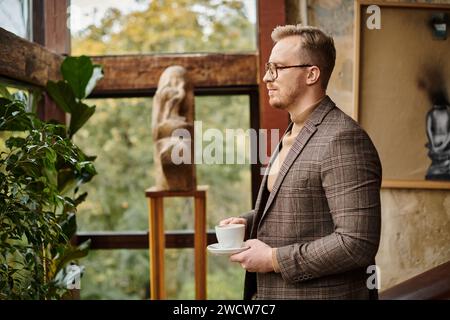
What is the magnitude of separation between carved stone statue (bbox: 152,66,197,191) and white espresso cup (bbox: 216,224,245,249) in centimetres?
127

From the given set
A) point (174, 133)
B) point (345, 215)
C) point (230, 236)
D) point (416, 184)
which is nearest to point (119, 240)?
point (174, 133)

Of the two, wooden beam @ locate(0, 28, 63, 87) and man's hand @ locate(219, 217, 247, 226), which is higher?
wooden beam @ locate(0, 28, 63, 87)

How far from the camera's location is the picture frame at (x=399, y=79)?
2.71 m

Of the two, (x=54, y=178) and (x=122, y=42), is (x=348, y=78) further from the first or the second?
(x=122, y=42)

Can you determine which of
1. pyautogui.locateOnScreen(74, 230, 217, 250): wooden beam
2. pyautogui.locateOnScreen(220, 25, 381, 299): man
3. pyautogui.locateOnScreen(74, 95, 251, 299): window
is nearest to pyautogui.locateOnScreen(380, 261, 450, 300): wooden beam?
pyautogui.locateOnScreen(220, 25, 381, 299): man

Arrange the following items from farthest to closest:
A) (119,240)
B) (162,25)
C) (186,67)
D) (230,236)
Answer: (162,25), (119,240), (186,67), (230,236)

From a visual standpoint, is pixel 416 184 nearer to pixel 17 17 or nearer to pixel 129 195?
pixel 17 17

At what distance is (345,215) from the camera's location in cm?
151

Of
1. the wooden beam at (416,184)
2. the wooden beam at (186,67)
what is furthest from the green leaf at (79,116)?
the wooden beam at (416,184)

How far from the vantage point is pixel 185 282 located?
17.0ft

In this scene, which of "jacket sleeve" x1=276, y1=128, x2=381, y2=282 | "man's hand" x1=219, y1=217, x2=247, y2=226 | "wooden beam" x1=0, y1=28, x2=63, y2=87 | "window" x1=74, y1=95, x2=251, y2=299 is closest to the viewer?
"jacket sleeve" x1=276, y1=128, x2=381, y2=282

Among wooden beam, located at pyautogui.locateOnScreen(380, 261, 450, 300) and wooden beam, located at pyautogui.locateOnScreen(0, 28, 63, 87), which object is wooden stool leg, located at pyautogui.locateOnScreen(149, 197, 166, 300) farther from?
wooden beam, located at pyautogui.locateOnScreen(380, 261, 450, 300)

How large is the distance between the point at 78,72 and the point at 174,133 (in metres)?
0.55

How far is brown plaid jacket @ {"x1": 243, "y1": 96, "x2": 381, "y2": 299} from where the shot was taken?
151 centimetres
